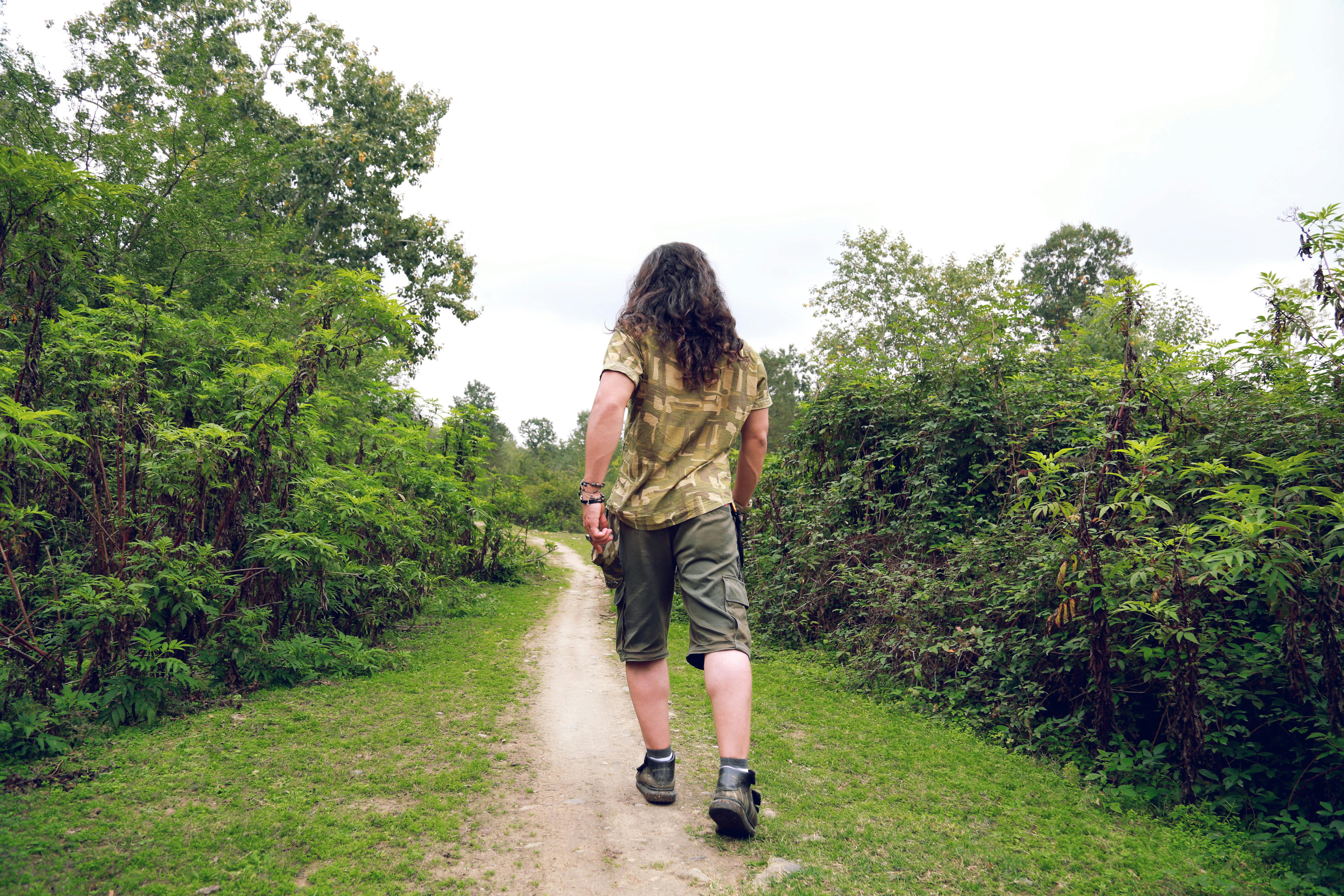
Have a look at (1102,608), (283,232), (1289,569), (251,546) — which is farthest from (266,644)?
(283,232)

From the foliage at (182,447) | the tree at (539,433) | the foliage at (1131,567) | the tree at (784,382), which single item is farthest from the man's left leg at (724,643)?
the tree at (539,433)

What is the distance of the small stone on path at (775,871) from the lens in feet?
7.74

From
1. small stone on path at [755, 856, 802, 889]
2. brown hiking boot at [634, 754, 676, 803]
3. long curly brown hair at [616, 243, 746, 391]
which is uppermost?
long curly brown hair at [616, 243, 746, 391]

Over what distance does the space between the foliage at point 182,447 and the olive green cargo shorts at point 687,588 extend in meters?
2.68

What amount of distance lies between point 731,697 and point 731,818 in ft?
1.38

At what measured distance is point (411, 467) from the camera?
24.8ft

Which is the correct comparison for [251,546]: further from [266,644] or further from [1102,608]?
[1102,608]

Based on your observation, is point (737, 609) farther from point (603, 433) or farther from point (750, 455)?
point (603, 433)

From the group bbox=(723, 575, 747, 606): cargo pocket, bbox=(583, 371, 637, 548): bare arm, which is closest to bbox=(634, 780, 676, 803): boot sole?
bbox=(723, 575, 747, 606): cargo pocket

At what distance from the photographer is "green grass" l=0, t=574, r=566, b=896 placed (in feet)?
7.42

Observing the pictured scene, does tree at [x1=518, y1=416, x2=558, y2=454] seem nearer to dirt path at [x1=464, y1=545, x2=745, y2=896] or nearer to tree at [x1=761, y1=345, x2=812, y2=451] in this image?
tree at [x1=761, y1=345, x2=812, y2=451]

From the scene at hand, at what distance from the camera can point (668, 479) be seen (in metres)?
2.91

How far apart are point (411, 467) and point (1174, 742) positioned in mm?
6884

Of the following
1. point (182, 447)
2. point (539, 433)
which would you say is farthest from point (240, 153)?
point (539, 433)
